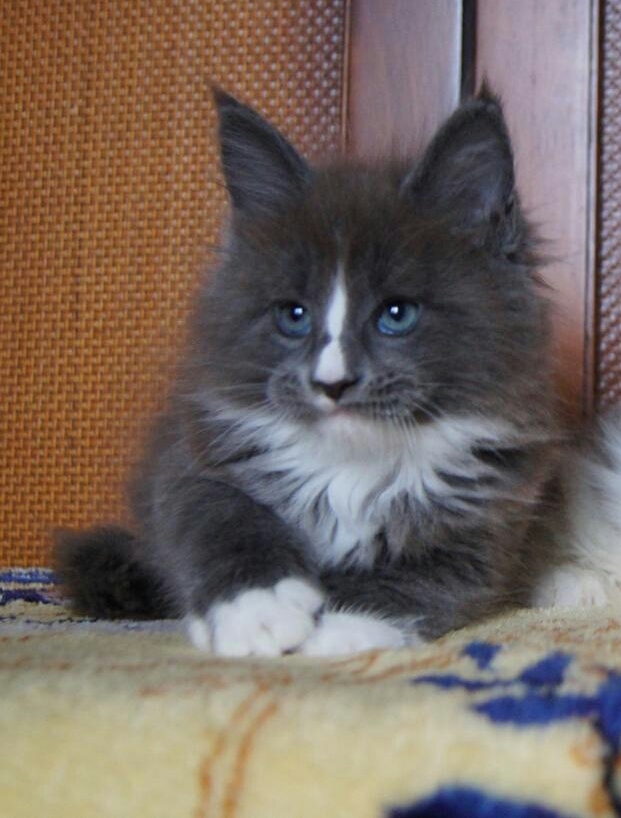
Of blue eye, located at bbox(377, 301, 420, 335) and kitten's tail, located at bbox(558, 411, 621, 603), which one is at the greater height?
blue eye, located at bbox(377, 301, 420, 335)

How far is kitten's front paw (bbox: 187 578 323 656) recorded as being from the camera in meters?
1.24

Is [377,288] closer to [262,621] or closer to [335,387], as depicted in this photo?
[335,387]

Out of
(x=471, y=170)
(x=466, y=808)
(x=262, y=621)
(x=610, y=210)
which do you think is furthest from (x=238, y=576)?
(x=610, y=210)

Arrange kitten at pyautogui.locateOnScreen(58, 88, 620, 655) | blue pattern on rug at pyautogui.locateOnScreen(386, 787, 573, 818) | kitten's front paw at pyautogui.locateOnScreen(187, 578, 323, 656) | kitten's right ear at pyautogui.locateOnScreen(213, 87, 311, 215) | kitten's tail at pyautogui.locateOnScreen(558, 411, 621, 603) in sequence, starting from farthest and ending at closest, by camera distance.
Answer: kitten's tail at pyautogui.locateOnScreen(558, 411, 621, 603), kitten's right ear at pyautogui.locateOnScreen(213, 87, 311, 215), kitten at pyautogui.locateOnScreen(58, 88, 620, 655), kitten's front paw at pyautogui.locateOnScreen(187, 578, 323, 656), blue pattern on rug at pyautogui.locateOnScreen(386, 787, 573, 818)

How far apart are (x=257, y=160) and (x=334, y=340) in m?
0.40

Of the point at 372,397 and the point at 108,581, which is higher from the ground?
the point at 372,397

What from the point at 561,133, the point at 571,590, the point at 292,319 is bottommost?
the point at 571,590

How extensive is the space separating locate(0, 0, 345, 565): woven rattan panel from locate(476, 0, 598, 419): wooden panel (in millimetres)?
385

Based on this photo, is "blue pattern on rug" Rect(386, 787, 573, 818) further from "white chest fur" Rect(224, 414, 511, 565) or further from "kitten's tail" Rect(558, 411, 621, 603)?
"kitten's tail" Rect(558, 411, 621, 603)

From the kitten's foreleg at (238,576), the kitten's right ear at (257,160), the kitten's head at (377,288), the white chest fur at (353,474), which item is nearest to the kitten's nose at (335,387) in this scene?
the kitten's head at (377,288)

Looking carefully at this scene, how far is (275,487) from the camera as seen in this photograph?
152cm

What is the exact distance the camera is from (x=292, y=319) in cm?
147

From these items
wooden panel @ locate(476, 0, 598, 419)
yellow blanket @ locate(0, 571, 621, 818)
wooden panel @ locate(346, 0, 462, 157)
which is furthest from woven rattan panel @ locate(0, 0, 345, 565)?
yellow blanket @ locate(0, 571, 621, 818)

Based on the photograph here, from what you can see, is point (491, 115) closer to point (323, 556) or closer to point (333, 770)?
point (323, 556)
